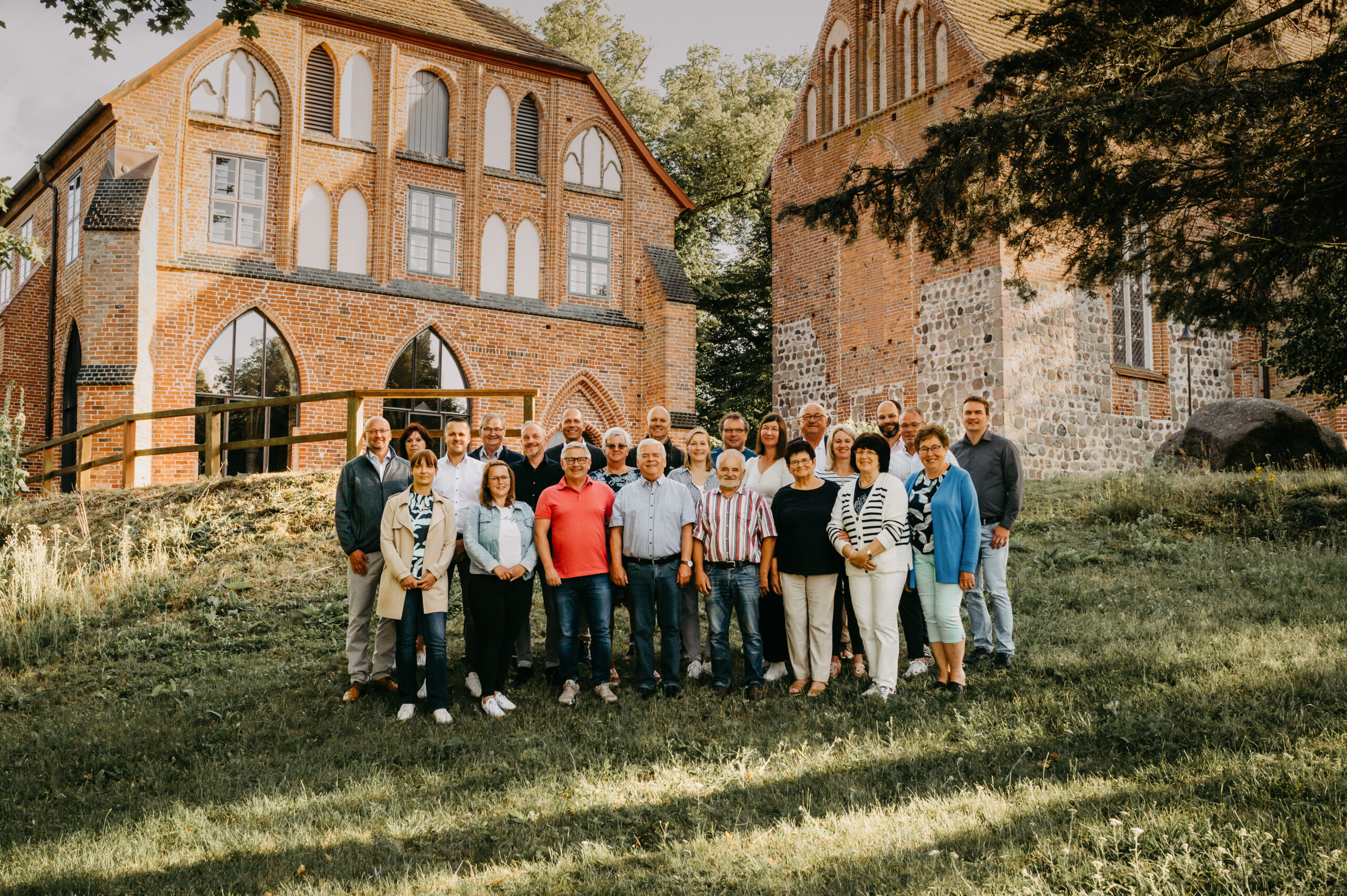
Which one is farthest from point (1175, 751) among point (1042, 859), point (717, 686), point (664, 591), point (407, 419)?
point (407, 419)

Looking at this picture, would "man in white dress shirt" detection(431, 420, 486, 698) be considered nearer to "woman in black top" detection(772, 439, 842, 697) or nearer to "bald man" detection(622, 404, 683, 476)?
"bald man" detection(622, 404, 683, 476)

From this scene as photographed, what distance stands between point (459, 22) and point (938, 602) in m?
19.0

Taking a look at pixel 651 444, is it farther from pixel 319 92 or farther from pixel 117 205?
pixel 319 92

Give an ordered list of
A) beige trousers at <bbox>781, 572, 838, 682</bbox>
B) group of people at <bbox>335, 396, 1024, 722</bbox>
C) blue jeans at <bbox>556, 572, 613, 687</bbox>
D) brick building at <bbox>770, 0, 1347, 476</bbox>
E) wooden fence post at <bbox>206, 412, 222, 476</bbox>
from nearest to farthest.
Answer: group of people at <bbox>335, 396, 1024, 722</bbox> < beige trousers at <bbox>781, 572, 838, 682</bbox> < blue jeans at <bbox>556, 572, 613, 687</bbox> < wooden fence post at <bbox>206, 412, 222, 476</bbox> < brick building at <bbox>770, 0, 1347, 476</bbox>

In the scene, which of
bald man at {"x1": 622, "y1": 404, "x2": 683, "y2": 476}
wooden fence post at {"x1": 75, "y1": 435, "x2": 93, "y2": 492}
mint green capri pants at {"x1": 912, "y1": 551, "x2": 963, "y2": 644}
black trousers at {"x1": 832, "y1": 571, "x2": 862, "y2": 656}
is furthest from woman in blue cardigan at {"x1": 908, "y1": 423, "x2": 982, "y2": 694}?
wooden fence post at {"x1": 75, "y1": 435, "x2": 93, "y2": 492}

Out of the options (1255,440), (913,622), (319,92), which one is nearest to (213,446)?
(319,92)

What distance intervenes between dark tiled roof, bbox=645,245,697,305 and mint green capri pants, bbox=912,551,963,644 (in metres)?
15.8

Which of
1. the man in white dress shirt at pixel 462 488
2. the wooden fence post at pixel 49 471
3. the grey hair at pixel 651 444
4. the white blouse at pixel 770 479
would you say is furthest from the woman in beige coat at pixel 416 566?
the wooden fence post at pixel 49 471

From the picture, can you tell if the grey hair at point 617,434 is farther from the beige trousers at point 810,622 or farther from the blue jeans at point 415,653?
the blue jeans at point 415,653

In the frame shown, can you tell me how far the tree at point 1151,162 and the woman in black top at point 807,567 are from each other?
2.62 m

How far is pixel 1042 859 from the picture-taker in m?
4.20

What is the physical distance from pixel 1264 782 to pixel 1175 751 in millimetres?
527

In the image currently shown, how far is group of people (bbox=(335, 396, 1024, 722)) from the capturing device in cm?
679

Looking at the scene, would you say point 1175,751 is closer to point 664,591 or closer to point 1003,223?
point 664,591
